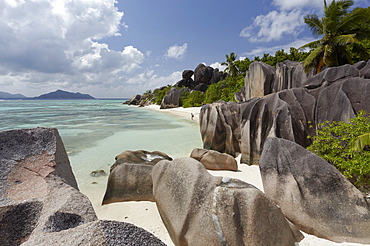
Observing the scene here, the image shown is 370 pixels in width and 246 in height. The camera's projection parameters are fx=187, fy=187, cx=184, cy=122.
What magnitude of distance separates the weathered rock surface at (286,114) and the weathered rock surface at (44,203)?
632 centimetres

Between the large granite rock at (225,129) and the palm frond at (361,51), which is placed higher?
the palm frond at (361,51)

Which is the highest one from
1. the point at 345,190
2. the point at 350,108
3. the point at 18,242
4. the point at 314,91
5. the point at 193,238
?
the point at 314,91

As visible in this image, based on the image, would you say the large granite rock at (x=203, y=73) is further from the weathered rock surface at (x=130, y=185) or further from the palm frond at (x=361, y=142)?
the palm frond at (x=361, y=142)

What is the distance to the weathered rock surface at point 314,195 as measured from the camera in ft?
10.2

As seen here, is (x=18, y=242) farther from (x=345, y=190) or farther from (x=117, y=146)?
(x=117, y=146)

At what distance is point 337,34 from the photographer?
14.8m

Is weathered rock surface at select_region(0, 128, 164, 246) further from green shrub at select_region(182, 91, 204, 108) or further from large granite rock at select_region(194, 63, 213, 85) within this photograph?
large granite rock at select_region(194, 63, 213, 85)

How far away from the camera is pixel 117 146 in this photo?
11812 millimetres

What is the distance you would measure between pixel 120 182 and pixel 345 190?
4.82 m

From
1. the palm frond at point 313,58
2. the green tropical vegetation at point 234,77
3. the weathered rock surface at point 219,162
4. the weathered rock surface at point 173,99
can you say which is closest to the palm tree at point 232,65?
the green tropical vegetation at point 234,77

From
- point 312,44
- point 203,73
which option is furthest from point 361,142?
point 203,73

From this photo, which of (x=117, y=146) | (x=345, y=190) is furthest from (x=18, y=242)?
(x=117, y=146)

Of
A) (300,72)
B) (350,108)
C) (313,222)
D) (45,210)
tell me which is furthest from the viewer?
(300,72)

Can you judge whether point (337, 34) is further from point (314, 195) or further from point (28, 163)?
point (28, 163)
